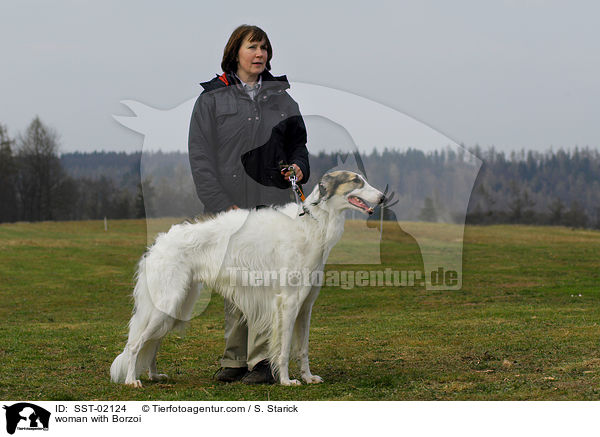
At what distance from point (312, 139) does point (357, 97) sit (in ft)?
2.18

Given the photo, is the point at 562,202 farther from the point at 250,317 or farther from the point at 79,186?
the point at 250,317

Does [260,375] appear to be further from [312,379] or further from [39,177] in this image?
[39,177]

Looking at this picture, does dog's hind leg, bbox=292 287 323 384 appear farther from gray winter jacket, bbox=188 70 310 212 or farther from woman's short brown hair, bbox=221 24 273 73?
woman's short brown hair, bbox=221 24 273 73

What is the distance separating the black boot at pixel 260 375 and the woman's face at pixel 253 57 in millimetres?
3083

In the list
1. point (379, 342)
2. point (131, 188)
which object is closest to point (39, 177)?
point (131, 188)

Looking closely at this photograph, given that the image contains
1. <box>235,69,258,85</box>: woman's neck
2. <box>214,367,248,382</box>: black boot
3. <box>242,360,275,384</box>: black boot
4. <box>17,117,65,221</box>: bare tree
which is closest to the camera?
<box>235,69,258,85</box>: woman's neck

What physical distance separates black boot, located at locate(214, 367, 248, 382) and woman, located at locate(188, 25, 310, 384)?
0.84 feet

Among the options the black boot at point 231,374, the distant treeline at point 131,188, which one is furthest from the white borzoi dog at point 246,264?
the distant treeline at point 131,188

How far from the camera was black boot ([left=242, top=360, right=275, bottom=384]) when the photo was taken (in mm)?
6871

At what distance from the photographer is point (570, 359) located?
754 cm

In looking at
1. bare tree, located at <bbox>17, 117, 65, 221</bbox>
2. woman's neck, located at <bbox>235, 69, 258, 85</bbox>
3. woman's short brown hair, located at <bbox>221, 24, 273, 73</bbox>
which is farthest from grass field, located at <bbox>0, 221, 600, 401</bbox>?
bare tree, located at <bbox>17, 117, 65, 221</bbox>

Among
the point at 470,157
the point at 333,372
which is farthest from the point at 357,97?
the point at 333,372

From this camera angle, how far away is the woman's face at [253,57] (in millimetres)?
6613
